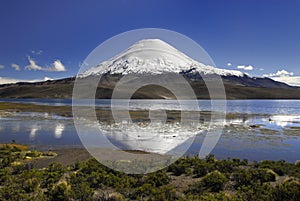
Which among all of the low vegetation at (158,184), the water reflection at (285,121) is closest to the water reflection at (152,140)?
the low vegetation at (158,184)

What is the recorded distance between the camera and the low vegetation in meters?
10.1

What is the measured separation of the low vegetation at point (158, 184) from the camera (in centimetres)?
1009

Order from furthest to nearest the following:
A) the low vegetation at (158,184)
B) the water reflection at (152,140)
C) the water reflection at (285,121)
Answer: the water reflection at (285,121), the water reflection at (152,140), the low vegetation at (158,184)

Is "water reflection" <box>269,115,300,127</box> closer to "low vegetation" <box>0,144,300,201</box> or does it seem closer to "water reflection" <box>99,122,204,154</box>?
"water reflection" <box>99,122,204,154</box>

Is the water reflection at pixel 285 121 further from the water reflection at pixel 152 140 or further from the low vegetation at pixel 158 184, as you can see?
the low vegetation at pixel 158 184

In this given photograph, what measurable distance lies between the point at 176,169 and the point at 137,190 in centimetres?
450

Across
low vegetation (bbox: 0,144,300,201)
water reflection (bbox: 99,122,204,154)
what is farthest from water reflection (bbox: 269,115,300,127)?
low vegetation (bbox: 0,144,300,201)

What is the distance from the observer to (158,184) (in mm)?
12281

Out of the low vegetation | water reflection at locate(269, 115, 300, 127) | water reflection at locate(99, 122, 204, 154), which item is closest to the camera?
the low vegetation

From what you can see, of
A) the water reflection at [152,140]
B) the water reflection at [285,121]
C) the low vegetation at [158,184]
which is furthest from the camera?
the water reflection at [285,121]

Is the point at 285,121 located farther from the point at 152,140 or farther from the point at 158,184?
the point at 158,184

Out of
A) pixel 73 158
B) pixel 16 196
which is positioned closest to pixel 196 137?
pixel 73 158

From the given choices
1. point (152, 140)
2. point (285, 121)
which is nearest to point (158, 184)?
point (152, 140)

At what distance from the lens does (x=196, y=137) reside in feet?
101
